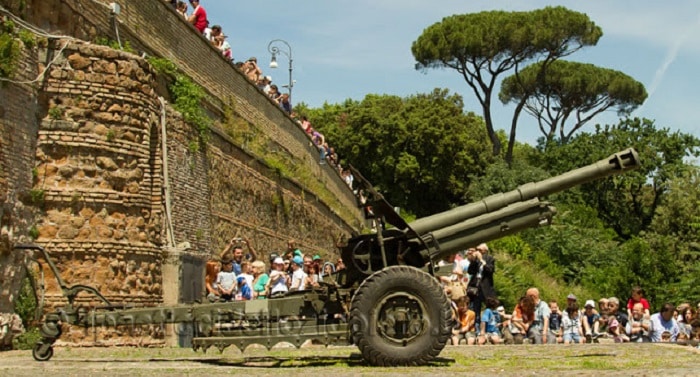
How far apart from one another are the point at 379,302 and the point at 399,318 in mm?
257

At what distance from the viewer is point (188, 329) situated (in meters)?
15.8

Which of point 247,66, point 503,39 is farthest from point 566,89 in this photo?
point 247,66

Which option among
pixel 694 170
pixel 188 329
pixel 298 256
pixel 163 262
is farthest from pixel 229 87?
pixel 694 170

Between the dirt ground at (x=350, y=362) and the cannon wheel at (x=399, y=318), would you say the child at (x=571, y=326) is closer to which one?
the dirt ground at (x=350, y=362)

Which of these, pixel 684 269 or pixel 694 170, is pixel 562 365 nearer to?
pixel 684 269

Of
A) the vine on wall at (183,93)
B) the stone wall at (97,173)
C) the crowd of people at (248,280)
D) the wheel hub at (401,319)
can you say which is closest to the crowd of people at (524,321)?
the crowd of people at (248,280)

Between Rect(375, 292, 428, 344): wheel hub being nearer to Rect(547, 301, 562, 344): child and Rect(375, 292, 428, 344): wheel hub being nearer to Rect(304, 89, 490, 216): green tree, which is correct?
Rect(547, 301, 562, 344): child

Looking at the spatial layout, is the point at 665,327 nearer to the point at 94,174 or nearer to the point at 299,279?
the point at 299,279

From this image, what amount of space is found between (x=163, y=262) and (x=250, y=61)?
43.7ft

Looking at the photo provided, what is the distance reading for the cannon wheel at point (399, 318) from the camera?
34.7ft

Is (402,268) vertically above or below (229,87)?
below

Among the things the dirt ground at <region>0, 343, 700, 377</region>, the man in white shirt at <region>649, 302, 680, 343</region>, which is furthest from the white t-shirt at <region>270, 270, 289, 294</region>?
the man in white shirt at <region>649, 302, 680, 343</region>

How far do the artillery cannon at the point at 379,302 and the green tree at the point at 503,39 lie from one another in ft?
153

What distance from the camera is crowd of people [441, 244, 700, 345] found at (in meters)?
16.0
